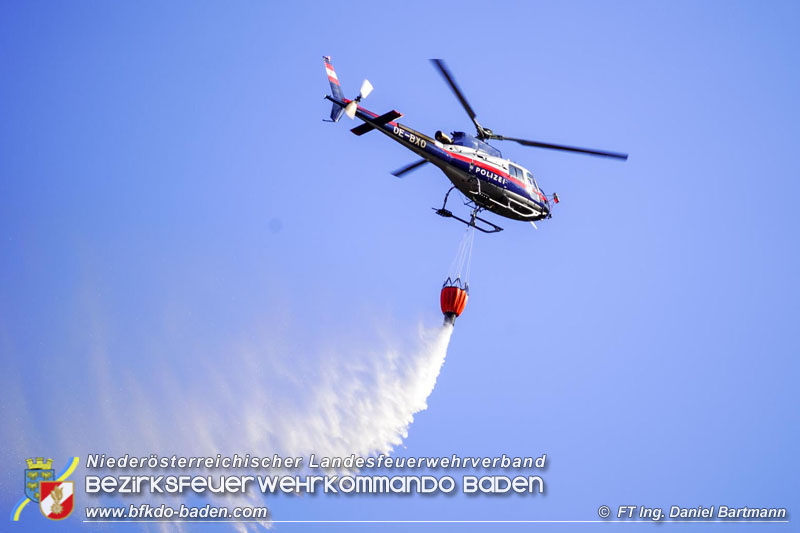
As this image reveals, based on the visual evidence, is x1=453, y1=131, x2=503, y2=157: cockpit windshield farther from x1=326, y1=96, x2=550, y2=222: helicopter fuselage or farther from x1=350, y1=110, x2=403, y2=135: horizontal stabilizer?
x1=350, y1=110, x2=403, y2=135: horizontal stabilizer

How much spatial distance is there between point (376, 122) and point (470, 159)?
10.2ft

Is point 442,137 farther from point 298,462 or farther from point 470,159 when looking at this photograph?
point 298,462

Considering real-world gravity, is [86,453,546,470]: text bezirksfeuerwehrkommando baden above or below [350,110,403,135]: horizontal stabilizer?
below

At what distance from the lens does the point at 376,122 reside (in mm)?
35688

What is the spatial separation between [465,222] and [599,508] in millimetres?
9350

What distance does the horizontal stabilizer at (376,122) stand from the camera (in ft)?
115

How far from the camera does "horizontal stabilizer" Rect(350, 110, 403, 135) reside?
1380 inches

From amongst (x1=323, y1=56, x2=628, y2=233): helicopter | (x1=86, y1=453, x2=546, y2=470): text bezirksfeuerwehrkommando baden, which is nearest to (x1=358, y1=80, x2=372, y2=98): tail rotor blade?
(x1=323, y1=56, x2=628, y2=233): helicopter

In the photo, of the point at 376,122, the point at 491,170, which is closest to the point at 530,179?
the point at 491,170

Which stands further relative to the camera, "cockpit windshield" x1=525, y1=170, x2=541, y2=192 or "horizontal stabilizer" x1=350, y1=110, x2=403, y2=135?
"cockpit windshield" x1=525, y1=170, x2=541, y2=192

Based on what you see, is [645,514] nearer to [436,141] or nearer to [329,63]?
[436,141]

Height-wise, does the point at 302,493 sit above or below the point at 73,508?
above

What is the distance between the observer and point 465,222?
37.1 metres

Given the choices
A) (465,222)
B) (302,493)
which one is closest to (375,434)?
(302,493)
